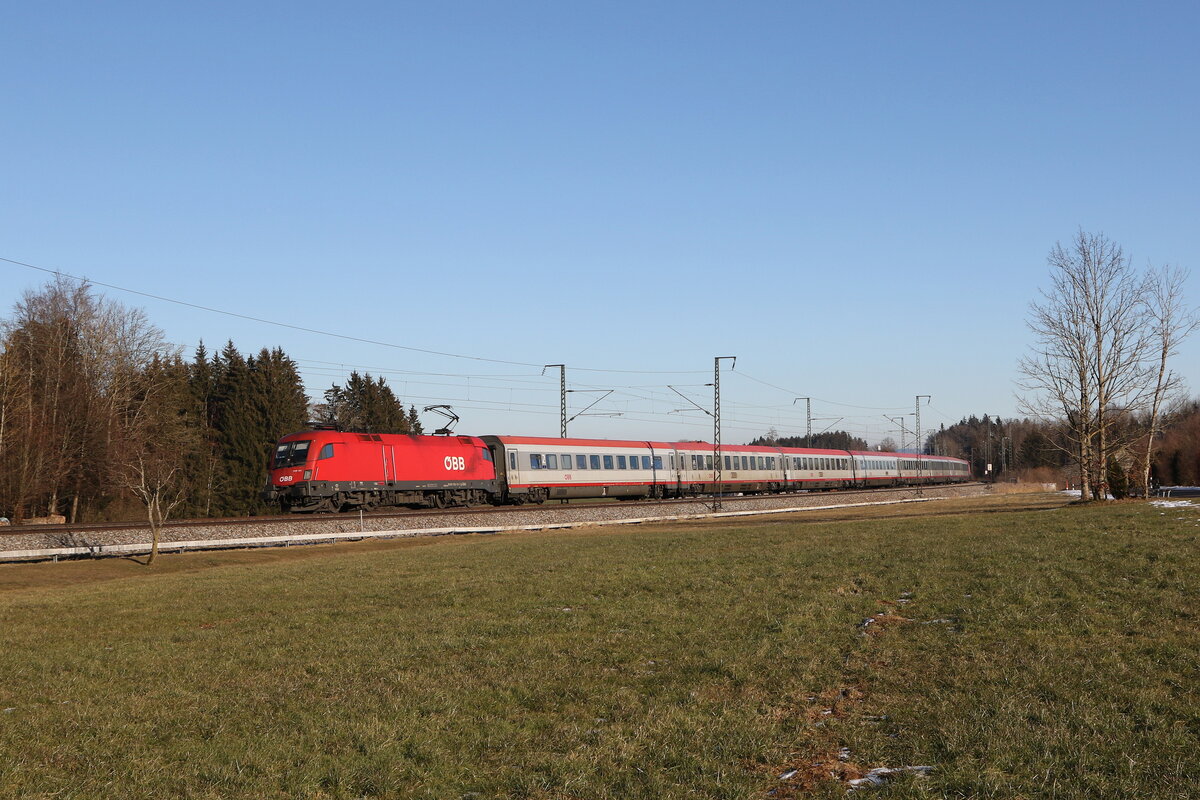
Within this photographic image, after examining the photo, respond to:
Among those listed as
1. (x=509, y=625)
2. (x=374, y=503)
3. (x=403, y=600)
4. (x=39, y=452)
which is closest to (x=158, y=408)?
(x=39, y=452)

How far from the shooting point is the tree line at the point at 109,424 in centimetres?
5122

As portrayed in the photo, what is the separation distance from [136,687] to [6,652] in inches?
166

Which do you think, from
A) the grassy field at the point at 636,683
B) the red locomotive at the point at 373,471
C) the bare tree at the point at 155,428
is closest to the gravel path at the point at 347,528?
the red locomotive at the point at 373,471

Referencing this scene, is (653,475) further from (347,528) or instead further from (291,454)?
(347,528)

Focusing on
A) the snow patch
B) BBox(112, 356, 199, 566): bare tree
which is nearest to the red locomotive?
BBox(112, 356, 199, 566): bare tree

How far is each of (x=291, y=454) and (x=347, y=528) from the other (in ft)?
18.7

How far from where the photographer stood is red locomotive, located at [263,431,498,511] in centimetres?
3906

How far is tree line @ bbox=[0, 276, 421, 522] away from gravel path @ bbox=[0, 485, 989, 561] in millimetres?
7405

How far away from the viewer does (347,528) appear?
118 feet

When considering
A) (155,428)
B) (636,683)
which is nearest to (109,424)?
(155,428)

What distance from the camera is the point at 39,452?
170 ft

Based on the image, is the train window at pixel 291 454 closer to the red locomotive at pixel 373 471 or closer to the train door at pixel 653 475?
the red locomotive at pixel 373 471

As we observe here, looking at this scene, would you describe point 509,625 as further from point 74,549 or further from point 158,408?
point 158,408

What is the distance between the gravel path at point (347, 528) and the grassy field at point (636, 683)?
10.4 metres
